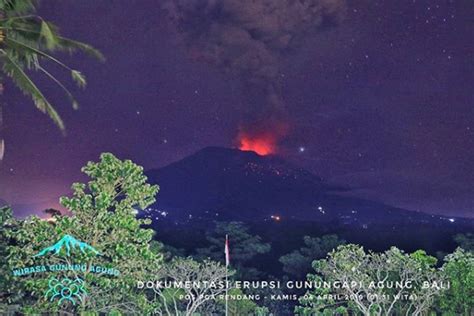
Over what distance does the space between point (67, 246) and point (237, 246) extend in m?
21.0

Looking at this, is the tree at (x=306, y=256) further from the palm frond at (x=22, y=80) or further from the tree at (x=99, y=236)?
the palm frond at (x=22, y=80)

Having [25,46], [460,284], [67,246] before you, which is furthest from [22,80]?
[460,284]

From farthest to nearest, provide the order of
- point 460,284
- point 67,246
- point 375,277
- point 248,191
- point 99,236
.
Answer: point 248,191
point 375,277
point 460,284
point 99,236
point 67,246

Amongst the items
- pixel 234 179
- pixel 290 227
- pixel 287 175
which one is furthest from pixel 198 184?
pixel 290 227

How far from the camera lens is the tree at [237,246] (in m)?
31.8

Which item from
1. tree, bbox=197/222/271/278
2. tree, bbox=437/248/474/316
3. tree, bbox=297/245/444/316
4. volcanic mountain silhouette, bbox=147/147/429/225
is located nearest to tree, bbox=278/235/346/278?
tree, bbox=197/222/271/278

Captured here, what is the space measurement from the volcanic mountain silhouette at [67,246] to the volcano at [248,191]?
264ft

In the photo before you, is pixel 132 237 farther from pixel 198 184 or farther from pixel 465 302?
pixel 198 184

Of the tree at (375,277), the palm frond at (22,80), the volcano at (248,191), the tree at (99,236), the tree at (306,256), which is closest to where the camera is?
the palm frond at (22,80)

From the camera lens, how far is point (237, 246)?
1318 inches

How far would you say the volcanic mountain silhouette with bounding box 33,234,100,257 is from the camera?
1321 centimetres

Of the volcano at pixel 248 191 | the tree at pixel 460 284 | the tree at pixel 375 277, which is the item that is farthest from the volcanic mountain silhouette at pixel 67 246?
the volcano at pixel 248 191

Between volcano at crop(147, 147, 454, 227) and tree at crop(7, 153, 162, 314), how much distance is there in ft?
262

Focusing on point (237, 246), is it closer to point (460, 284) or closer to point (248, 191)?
point (460, 284)
